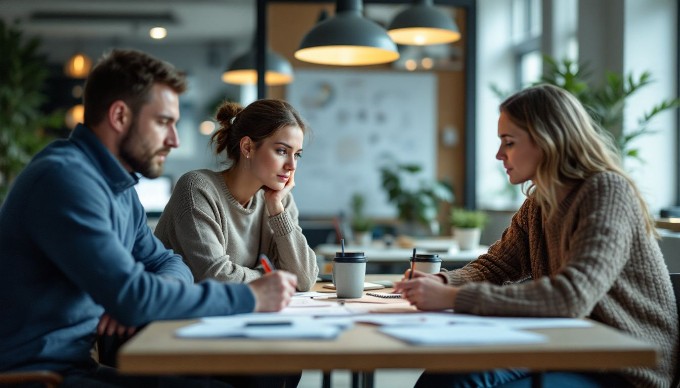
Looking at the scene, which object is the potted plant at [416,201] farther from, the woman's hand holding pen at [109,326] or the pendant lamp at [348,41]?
the woman's hand holding pen at [109,326]

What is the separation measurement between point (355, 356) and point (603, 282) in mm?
628

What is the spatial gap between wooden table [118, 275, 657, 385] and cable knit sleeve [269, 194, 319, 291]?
1.05 meters

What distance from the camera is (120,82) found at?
173 cm

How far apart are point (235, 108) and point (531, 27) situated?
5.79 metres

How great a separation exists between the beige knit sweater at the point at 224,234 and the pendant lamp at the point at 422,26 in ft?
6.36

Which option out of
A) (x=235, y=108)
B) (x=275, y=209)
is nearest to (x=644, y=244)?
(x=275, y=209)

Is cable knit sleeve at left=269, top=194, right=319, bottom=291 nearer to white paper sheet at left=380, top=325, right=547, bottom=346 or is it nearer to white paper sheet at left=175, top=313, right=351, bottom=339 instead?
white paper sheet at left=175, top=313, right=351, bottom=339

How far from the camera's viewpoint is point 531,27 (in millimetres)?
7789

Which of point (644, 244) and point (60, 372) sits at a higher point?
point (644, 244)

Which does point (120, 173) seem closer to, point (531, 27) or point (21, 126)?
point (21, 126)

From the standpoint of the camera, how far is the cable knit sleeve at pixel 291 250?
238cm

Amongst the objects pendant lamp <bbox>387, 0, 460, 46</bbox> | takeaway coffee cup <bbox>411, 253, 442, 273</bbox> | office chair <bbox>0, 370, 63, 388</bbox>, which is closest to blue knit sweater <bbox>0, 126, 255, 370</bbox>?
office chair <bbox>0, 370, 63, 388</bbox>

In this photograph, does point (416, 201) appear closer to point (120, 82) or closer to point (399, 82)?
point (399, 82)

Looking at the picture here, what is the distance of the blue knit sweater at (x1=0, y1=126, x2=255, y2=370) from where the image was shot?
4.96 feet
